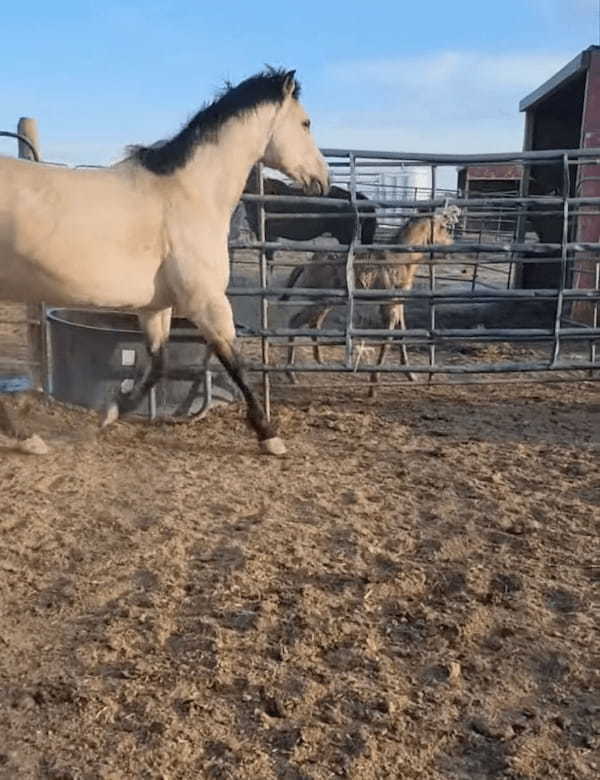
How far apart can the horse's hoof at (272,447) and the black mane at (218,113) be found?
162 centimetres

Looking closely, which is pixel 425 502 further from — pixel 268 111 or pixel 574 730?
pixel 268 111

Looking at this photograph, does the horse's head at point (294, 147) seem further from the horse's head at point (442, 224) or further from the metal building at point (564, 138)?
the metal building at point (564, 138)

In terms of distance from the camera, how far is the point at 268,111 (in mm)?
4762

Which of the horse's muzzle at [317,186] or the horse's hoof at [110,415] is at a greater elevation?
the horse's muzzle at [317,186]

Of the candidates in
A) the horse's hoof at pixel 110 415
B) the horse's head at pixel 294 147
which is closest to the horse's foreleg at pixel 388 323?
the horse's head at pixel 294 147

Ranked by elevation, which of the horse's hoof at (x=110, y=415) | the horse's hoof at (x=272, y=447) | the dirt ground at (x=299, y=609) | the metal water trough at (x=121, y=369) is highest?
the metal water trough at (x=121, y=369)

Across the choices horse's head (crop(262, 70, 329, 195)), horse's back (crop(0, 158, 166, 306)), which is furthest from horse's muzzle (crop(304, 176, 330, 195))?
horse's back (crop(0, 158, 166, 306))

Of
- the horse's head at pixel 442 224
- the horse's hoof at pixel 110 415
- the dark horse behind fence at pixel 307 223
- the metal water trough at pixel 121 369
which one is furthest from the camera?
the dark horse behind fence at pixel 307 223

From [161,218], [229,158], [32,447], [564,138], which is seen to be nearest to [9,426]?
[32,447]

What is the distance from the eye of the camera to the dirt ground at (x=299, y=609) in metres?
2.18

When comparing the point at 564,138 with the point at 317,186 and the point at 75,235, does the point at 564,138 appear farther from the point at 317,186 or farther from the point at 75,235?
the point at 75,235

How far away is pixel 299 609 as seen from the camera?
2896 mm

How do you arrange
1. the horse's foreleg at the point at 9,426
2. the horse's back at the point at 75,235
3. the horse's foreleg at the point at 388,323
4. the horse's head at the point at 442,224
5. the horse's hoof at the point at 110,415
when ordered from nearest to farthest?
1. the horse's back at the point at 75,235
2. the horse's foreleg at the point at 9,426
3. the horse's hoof at the point at 110,415
4. the horse's foreleg at the point at 388,323
5. the horse's head at the point at 442,224

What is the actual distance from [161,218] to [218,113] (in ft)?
2.39
